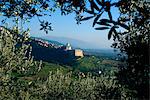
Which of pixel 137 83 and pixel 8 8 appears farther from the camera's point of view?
pixel 137 83

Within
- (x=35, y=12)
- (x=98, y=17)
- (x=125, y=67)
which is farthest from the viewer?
(x=125, y=67)

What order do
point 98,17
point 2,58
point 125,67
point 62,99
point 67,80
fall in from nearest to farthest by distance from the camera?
point 98,17 → point 125,67 → point 2,58 → point 62,99 → point 67,80

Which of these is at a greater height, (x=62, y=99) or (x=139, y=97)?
(x=139, y=97)

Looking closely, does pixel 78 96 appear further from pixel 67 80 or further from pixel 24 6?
pixel 24 6

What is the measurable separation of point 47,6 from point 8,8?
1.28 m

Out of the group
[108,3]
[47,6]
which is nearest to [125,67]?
[47,6]

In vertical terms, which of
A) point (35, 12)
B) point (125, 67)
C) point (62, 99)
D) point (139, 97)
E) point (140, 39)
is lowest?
point (62, 99)

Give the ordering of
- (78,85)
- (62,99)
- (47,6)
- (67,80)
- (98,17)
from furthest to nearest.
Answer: (67,80) → (78,85) → (62,99) → (47,6) → (98,17)

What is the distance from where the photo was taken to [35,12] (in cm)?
968

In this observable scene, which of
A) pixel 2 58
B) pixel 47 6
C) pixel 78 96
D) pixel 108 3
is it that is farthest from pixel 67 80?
pixel 108 3

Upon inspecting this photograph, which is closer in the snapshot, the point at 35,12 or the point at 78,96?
the point at 35,12

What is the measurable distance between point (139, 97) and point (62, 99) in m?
42.4

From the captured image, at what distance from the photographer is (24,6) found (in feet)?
32.3

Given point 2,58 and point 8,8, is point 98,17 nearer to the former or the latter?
point 8,8
